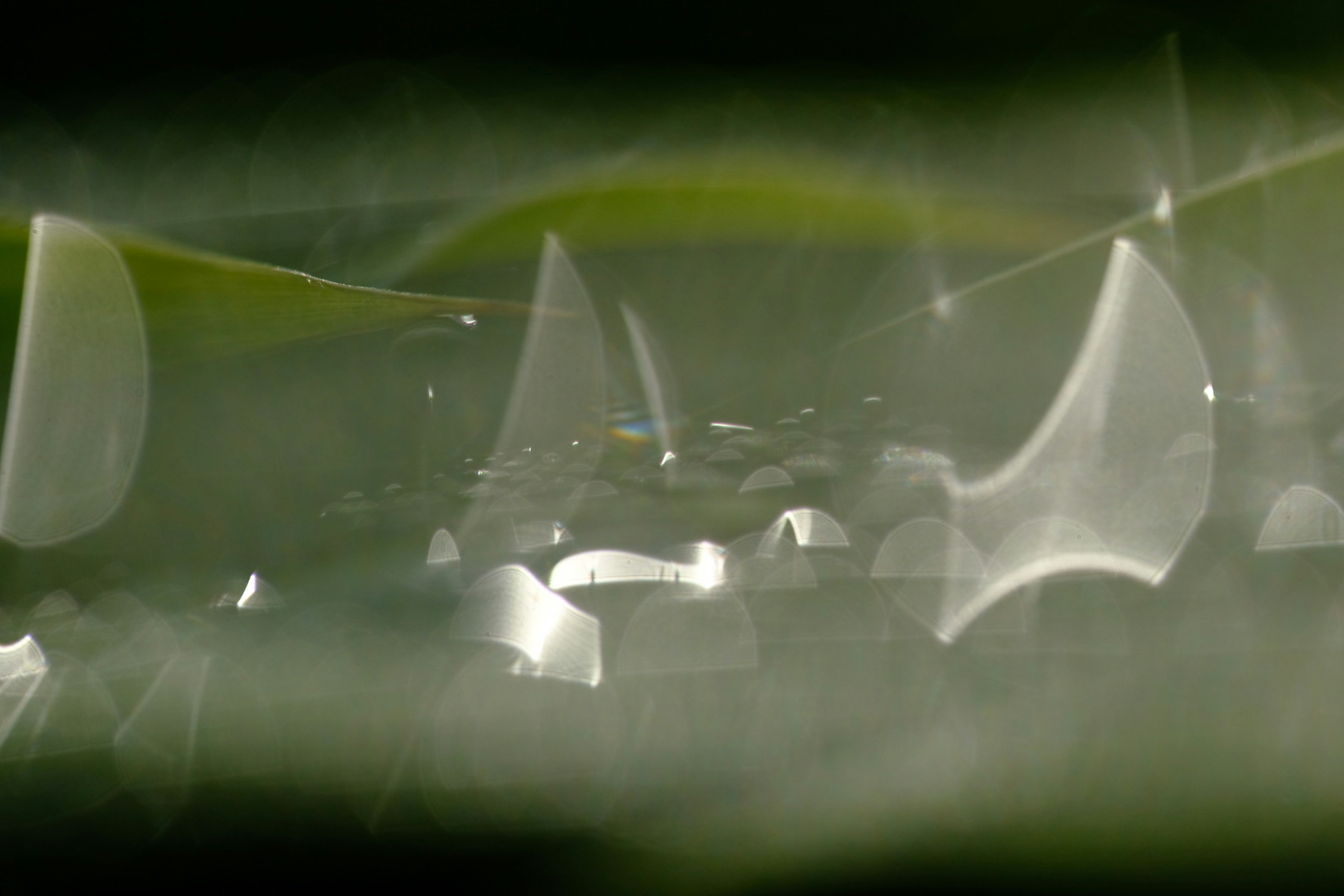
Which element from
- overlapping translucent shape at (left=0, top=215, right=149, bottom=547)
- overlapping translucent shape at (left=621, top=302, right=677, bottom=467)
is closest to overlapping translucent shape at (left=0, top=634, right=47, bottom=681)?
overlapping translucent shape at (left=0, top=215, right=149, bottom=547)

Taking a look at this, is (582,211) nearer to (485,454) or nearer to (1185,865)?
(485,454)

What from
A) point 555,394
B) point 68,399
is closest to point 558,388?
point 555,394

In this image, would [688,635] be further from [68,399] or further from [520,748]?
[68,399]

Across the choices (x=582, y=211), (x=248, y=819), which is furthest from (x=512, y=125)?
(x=248, y=819)

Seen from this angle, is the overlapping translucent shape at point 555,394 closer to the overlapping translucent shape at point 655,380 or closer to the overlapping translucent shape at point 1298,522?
the overlapping translucent shape at point 655,380

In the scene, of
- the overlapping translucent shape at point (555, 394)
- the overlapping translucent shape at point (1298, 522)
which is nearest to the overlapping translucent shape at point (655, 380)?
the overlapping translucent shape at point (555, 394)

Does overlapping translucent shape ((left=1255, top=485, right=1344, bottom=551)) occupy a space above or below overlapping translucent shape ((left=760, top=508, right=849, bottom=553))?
above

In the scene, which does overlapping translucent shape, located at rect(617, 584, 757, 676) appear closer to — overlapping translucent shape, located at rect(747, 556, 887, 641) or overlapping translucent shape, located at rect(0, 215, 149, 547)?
overlapping translucent shape, located at rect(747, 556, 887, 641)
